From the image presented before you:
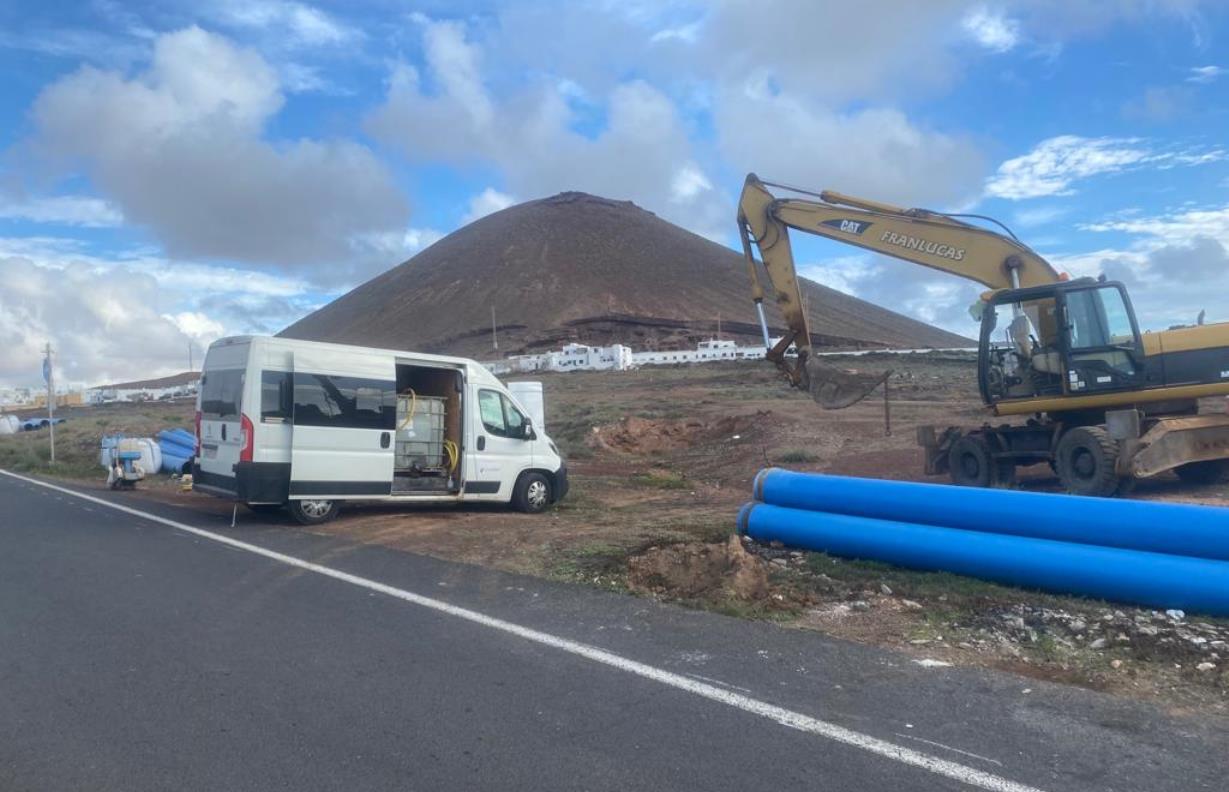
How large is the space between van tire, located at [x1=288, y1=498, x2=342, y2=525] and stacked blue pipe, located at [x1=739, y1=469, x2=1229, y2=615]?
5.95 metres

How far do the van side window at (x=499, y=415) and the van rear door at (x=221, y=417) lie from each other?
3.32m

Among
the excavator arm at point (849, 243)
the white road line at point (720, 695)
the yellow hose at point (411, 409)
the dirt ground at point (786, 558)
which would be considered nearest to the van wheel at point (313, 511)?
the dirt ground at point (786, 558)

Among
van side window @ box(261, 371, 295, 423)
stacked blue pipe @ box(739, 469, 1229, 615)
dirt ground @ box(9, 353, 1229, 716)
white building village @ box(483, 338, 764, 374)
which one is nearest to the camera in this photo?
dirt ground @ box(9, 353, 1229, 716)

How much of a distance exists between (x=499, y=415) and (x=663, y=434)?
15.3 meters

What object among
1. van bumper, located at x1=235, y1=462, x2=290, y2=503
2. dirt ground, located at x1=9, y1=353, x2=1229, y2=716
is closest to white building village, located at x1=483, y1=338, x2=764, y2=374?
dirt ground, located at x1=9, y1=353, x2=1229, y2=716

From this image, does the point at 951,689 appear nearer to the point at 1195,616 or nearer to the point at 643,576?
the point at 1195,616

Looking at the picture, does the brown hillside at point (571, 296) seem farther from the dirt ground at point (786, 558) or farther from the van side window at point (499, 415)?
the van side window at point (499, 415)

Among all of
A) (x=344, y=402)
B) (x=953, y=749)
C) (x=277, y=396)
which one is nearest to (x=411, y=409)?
(x=344, y=402)

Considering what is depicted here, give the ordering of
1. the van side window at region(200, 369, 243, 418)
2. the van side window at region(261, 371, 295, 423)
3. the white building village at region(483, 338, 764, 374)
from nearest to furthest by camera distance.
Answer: the van side window at region(261, 371, 295, 423)
the van side window at region(200, 369, 243, 418)
the white building village at region(483, 338, 764, 374)

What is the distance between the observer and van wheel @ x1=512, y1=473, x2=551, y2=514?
48.6 feet

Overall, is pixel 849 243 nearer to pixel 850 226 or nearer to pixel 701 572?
pixel 850 226

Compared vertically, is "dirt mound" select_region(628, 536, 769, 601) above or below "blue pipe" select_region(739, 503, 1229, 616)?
below

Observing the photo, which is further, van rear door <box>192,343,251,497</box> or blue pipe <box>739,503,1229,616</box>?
van rear door <box>192,343,251,497</box>

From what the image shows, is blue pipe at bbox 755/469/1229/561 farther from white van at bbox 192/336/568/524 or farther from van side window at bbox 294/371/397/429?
van side window at bbox 294/371/397/429
